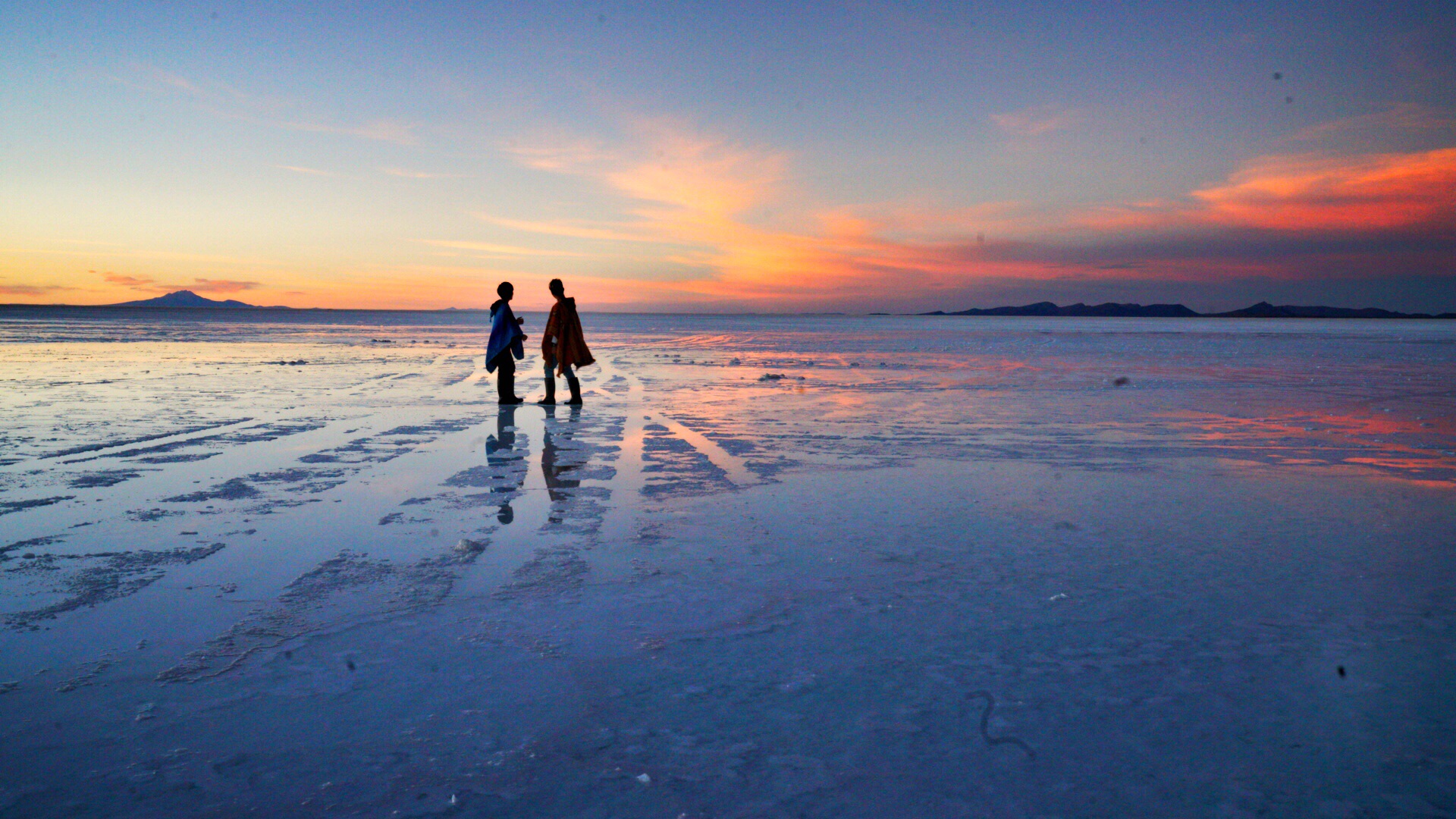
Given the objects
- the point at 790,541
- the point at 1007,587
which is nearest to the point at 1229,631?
the point at 1007,587

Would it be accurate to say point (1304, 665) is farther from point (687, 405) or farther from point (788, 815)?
point (687, 405)

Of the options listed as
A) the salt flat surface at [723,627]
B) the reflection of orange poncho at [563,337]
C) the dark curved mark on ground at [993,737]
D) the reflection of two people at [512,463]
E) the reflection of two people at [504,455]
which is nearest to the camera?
the salt flat surface at [723,627]

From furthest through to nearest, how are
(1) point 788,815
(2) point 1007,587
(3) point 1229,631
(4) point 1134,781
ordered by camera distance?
1. (2) point 1007,587
2. (3) point 1229,631
3. (4) point 1134,781
4. (1) point 788,815

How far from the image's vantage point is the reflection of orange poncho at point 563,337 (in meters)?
12.3

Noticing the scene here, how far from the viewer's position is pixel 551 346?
1234 centimetres

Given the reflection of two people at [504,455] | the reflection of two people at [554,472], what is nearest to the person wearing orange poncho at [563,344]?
the reflection of two people at [504,455]

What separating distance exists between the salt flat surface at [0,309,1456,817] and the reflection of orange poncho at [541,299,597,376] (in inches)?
143

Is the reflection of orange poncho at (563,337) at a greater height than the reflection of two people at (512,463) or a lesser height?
greater

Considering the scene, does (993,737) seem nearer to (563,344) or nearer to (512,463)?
(512,463)

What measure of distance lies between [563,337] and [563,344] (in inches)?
3.9

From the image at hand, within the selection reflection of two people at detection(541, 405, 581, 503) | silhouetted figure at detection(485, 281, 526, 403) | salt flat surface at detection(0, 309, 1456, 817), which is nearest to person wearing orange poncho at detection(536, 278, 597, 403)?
silhouetted figure at detection(485, 281, 526, 403)

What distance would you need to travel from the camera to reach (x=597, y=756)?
8.47ft

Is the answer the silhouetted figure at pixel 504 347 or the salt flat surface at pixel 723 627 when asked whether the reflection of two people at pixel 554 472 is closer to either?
the salt flat surface at pixel 723 627

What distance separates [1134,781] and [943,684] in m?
0.74
